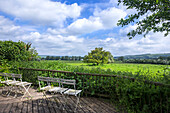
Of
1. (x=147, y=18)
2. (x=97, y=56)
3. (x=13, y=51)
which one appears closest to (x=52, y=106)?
(x=147, y=18)

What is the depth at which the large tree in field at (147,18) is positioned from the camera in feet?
18.4

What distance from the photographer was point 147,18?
20.0ft

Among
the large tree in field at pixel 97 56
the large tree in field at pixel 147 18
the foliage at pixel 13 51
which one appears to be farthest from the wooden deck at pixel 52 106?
the large tree in field at pixel 97 56

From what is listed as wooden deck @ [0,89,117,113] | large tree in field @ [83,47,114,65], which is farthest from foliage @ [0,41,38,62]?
large tree in field @ [83,47,114,65]

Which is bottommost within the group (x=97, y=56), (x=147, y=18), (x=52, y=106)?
(x=52, y=106)

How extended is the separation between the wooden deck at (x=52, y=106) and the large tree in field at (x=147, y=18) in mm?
4219

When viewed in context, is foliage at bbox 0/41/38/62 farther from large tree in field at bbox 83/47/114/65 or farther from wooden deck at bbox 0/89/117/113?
large tree in field at bbox 83/47/114/65

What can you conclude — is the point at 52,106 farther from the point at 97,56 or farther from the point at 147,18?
the point at 97,56

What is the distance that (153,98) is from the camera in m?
2.45

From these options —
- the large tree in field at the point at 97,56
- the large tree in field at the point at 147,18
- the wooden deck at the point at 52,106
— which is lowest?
the wooden deck at the point at 52,106

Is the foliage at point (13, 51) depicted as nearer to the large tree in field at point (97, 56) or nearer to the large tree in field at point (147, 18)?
the large tree in field at point (147, 18)

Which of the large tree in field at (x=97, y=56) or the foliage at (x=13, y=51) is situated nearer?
the foliage at (x=13, y=51)

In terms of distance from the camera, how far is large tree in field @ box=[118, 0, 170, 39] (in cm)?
560

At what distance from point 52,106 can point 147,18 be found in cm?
601
